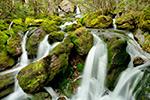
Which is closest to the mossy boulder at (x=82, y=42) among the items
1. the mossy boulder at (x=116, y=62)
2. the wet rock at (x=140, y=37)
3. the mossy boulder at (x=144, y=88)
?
the mossy boulder at (x=116, y=62)

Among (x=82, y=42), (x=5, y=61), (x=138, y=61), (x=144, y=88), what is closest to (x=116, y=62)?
(x=138, y=61)

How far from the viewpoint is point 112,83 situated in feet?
15.0

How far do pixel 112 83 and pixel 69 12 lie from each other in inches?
1046

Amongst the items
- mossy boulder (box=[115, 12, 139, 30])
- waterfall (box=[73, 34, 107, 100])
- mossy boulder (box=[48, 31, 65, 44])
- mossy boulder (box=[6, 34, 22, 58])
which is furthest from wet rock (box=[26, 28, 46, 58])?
mossy boulder (box=[115, 12, 139, 30])

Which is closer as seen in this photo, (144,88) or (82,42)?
(144,88)

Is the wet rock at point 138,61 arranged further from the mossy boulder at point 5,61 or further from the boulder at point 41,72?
the mossy boulder at point 5,61

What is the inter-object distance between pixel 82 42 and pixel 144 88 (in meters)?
3.97

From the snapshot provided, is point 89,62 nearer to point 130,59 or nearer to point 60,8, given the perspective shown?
point 130,59

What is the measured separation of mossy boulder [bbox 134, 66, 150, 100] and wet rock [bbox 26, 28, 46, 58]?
648 centimetres

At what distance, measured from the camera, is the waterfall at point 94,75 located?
4.67 meters

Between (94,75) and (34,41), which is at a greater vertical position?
(34,41)

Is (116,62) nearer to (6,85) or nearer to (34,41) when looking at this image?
(6,85)

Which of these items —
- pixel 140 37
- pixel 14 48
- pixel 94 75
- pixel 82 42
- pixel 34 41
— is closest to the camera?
pixel 94 75

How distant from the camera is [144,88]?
3578 mm
